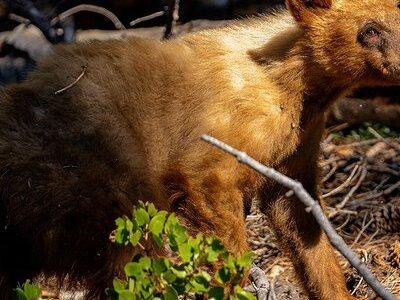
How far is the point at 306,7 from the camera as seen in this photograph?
22.0 ft

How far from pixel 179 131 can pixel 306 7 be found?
45.3 inches

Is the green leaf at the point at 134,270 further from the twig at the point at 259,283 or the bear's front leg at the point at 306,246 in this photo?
the bear's front leg at the point at 306,246

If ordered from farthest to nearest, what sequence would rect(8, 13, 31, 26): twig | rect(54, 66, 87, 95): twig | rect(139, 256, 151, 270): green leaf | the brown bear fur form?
rect(8, 13, 31, 26): twig
rect(54, 66, 87, 95): twig
the brown bear fur
rect(139, 256, 151, 270): green leaf

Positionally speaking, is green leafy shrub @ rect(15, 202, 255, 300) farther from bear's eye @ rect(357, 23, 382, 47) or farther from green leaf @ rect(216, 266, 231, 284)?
bear's eye @ rect(357, 23, 382, 47)

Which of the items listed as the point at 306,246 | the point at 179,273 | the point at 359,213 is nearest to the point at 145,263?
the point at 179,273

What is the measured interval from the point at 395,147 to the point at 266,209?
214 cm

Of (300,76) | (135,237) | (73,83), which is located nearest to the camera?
(135,237)

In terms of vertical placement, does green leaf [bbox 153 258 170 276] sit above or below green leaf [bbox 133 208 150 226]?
below

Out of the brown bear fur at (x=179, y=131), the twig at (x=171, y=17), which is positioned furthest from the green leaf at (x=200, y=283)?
the twig at (x=171, y=17)

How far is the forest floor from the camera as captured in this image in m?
7.46

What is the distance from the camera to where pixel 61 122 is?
624 centimetres

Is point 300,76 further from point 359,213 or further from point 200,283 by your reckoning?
point 200,283

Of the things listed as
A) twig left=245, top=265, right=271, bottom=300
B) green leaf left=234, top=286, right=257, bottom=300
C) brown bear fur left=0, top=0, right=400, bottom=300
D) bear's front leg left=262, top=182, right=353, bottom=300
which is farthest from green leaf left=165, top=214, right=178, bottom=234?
Answer: bear's front leg left=262, top=182, right=353, bottom=300

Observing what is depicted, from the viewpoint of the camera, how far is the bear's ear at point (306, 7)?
6677 mm
